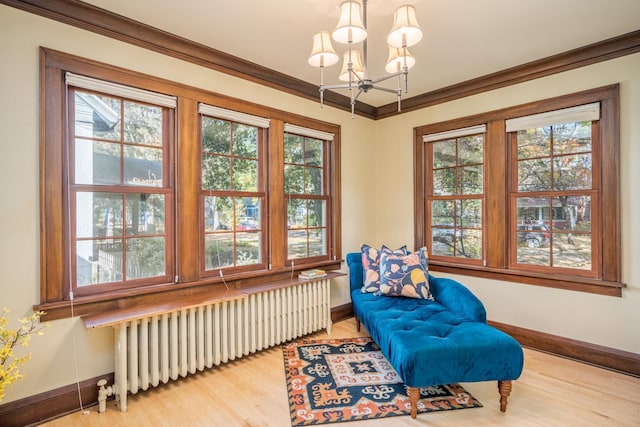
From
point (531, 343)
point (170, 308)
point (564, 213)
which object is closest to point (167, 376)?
point (170, 308)

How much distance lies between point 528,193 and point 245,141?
2852 mm

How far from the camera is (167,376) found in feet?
7.82

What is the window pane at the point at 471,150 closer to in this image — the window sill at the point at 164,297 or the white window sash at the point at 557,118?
the white window sash at the point at 557,118

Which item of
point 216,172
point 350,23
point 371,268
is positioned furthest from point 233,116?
point 371,268

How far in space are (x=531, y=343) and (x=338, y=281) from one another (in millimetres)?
2045

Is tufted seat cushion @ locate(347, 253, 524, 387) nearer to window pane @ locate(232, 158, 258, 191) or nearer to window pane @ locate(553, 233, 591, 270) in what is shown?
window pane @ locate(553, 233, 591, 270)

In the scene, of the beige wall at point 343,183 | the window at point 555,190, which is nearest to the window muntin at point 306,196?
the beige wall at point 343,183

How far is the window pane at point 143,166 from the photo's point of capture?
8.16 ft

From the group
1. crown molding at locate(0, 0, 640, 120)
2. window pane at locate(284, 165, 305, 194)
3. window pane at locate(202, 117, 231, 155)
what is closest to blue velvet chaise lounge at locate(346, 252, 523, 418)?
window pane at locate(284, 165, 305, 194)

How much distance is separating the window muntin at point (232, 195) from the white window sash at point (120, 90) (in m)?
0.34

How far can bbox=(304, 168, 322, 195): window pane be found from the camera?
3.75 metres

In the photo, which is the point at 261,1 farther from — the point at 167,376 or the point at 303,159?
the point at 167,376

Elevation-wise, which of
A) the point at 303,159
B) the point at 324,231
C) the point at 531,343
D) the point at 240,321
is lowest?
the point at 531,343

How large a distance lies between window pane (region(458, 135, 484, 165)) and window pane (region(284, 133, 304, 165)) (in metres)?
1.83
